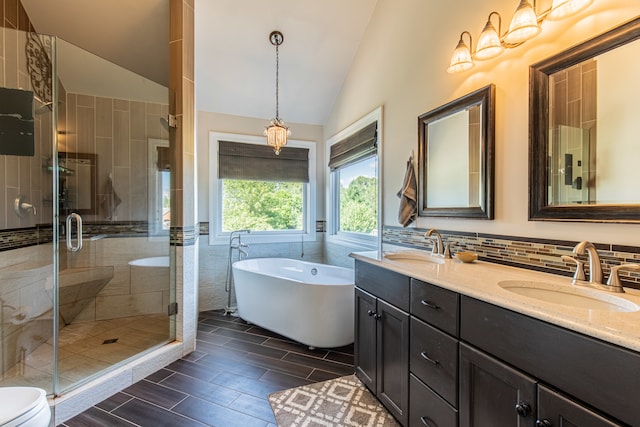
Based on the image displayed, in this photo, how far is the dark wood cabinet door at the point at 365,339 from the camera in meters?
1.86

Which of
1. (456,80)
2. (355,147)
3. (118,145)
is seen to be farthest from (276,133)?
(118,145)

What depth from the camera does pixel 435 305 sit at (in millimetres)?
1350

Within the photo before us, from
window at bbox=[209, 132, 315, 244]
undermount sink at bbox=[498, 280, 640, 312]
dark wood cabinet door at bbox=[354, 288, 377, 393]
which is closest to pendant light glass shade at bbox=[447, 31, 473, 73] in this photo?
undermount sink at bbox=[498, 280, 640, 312]

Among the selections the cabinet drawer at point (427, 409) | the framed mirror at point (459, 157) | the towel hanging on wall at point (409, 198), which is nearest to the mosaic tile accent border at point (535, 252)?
the framed mirror at point (459, 157)

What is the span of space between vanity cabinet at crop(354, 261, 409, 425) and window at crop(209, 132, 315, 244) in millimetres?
2093

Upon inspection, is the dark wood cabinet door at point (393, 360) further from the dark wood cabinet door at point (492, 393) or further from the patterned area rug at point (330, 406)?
the dark wood cabinet door at point (492, 393)

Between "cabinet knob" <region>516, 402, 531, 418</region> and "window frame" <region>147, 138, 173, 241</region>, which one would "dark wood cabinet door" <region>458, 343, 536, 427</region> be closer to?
"cabinet knob" <region>516, 402, 531, 418</region>

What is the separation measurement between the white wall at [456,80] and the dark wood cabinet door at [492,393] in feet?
2.34

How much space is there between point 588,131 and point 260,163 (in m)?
3.18

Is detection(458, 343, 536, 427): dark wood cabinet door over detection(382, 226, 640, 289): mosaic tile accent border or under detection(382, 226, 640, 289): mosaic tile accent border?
under

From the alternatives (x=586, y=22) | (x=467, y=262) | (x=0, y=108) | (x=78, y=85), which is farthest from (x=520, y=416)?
(x=78, y=85)

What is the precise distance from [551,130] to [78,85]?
3.68 meters

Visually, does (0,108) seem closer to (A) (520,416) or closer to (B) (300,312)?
(B) (300,312)

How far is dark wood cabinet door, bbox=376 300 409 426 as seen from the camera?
5.11 ft
